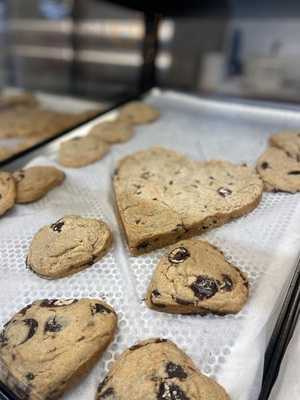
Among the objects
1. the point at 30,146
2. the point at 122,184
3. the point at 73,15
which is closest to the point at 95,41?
the point at 73,15

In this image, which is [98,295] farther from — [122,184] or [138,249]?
[122,184]

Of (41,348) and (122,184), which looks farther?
(122,184)

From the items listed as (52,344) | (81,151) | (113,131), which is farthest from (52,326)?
(113,131)

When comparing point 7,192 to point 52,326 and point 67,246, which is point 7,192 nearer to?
point 67,246

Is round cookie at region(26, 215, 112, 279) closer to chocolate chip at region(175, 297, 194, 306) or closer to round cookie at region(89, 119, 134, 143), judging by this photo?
chocolate chip at region(175, 297, 194, 306)

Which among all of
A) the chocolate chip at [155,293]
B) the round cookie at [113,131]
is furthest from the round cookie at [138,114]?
the chocolate chip at [155,293]

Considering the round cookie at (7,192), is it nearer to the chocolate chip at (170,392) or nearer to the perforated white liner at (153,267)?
the perforated white liner at (153,267)

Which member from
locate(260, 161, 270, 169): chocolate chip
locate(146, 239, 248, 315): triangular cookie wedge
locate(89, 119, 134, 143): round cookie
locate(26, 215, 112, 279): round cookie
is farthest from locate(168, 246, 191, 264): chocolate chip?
locate(89, 119, 134, 143): round cookie
